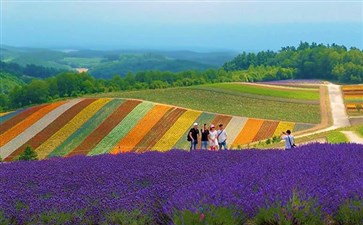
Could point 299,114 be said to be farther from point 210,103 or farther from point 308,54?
point 308,54

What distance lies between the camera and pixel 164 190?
7.88m

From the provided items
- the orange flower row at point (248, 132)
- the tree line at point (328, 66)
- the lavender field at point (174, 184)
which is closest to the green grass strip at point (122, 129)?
the orange flower row at point (248, 132)

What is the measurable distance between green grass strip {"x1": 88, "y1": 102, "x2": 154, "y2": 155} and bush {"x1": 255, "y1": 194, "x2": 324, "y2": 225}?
3177cm

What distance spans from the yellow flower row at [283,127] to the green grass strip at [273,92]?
1384 cm

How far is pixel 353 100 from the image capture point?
190ft

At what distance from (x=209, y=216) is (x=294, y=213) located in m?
0.95

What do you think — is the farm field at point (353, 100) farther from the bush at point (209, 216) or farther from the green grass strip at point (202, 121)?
the bush at point (209, 216)

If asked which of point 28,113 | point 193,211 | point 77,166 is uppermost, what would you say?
point 193,211

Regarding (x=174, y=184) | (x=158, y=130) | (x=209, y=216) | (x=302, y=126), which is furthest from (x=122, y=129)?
(x=209, y=216)

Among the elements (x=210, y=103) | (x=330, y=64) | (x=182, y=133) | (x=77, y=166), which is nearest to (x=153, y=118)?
Answer: (x=182, y=133)

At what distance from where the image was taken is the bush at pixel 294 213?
6324 millimetres

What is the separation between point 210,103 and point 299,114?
961 centimetres

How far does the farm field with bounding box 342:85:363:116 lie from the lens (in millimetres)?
51537

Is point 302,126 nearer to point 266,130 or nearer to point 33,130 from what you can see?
point 266,130
